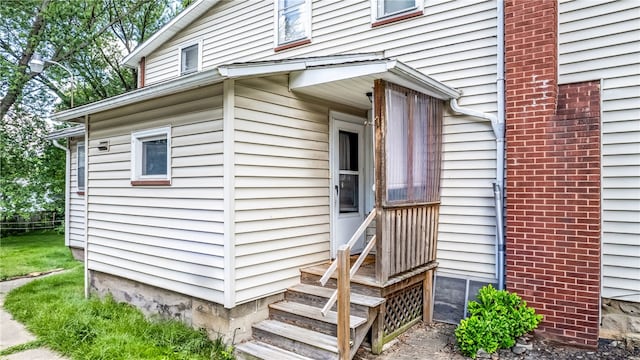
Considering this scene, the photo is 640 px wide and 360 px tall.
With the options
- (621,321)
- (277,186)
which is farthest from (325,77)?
(621,321)

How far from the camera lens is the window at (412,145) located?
416cm

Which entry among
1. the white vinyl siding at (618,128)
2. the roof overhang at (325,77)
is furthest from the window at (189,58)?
the white vinyl siding at (618,128)

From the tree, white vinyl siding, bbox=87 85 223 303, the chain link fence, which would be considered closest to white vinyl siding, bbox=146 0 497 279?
white vinyl siding, bbox=87 85 223 303

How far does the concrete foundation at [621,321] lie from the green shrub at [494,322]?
0.76 metres

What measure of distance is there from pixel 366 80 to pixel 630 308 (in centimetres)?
378

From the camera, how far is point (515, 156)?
4410mm

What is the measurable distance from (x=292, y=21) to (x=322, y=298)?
5112mm

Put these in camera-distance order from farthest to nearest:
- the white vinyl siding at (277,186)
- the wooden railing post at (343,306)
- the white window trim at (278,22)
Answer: the white window trim at (278,22), the white vinyl siding at (277,186), the wooden railing post at (343,306)

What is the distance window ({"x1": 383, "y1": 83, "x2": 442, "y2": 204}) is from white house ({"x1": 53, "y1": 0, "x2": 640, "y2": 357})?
0.02 m

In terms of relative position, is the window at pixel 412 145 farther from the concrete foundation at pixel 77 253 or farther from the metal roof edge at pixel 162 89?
the concrete foundation at pixel 77 253

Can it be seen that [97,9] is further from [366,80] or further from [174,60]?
[366,80]

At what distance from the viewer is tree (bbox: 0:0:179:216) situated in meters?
11.3

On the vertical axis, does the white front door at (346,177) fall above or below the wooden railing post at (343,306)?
above

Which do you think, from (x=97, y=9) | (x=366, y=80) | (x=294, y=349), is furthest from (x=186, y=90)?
(x=97, y=9)
